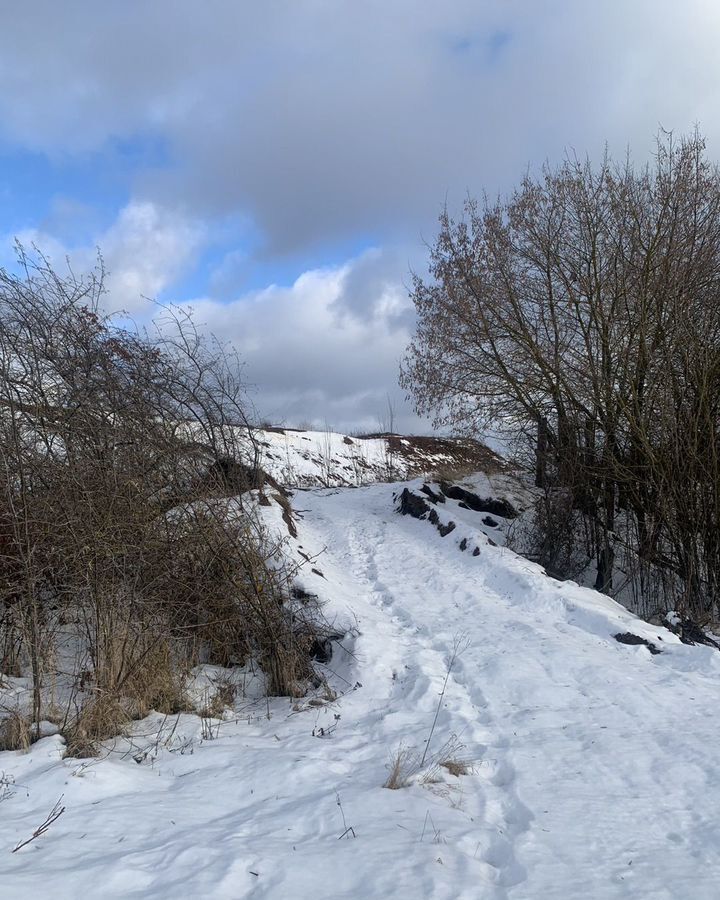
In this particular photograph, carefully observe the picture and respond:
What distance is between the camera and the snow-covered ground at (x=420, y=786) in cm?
301

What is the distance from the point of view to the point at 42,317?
22.3 ft

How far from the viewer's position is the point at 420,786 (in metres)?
4.11

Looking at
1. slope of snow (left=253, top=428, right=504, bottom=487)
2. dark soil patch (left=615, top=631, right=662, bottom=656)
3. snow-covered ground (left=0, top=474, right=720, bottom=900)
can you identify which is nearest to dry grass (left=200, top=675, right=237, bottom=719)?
snow-covered ground (left=0, top=474, right=720, bottom=900)

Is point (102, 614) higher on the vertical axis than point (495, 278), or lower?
lower

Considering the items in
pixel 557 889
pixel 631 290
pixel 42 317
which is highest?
pixel 631 290

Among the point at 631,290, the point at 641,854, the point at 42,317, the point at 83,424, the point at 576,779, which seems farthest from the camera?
the point at 631,290

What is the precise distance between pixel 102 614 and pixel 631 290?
1048 cm

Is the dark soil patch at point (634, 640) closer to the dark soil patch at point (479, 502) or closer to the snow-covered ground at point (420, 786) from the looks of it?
the snow-covered ground at point (420, 786)

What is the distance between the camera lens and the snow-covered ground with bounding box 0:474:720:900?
301 centimetres

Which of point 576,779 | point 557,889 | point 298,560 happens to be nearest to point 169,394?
point 298,560

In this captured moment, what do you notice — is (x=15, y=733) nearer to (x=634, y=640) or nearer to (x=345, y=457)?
(x=634, y=640)

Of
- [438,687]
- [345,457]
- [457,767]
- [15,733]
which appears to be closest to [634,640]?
[438,687]

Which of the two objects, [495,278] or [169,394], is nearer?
[169,394]

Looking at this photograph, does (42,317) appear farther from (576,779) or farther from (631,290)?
(631,290)
